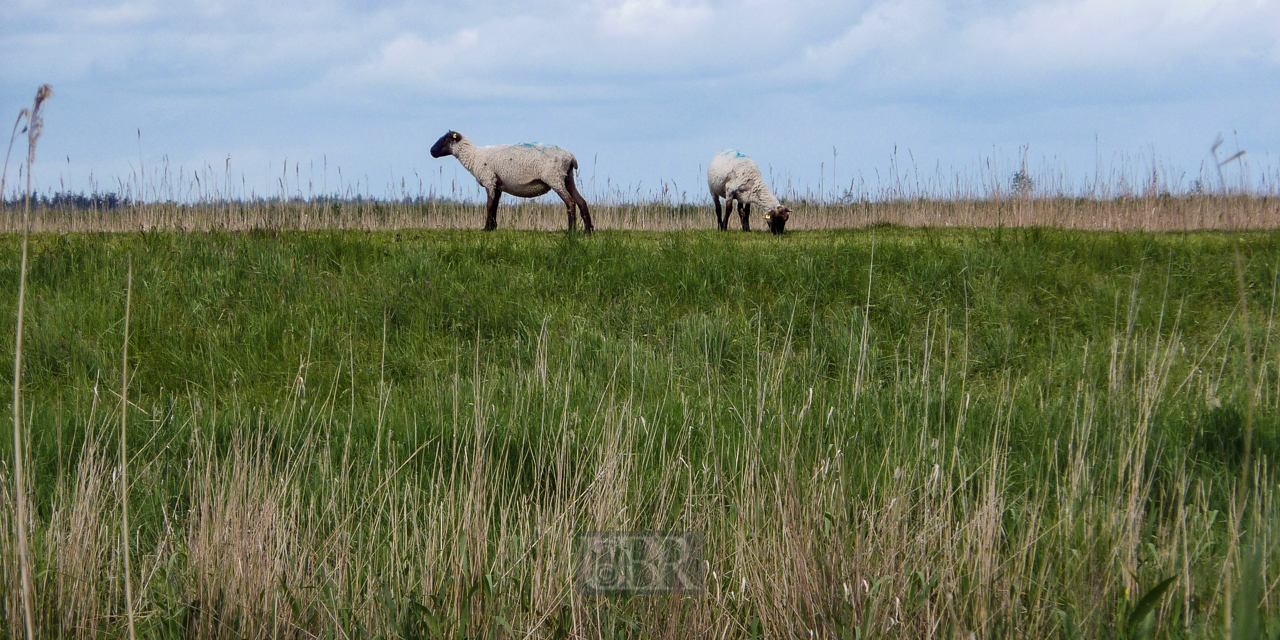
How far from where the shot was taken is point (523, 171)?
465 inches

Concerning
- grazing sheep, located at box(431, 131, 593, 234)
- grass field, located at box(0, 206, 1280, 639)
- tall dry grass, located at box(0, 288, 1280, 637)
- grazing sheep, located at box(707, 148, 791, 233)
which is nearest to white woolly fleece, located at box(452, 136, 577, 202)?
grazing sheep, located at box(431, 131, 593, 234)

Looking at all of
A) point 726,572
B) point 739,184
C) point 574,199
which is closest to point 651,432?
point 726,572

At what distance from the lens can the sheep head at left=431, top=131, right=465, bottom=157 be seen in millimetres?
12469

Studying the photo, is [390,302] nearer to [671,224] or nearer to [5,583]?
[5,583]

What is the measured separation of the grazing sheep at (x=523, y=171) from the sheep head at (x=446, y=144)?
0.72 feet

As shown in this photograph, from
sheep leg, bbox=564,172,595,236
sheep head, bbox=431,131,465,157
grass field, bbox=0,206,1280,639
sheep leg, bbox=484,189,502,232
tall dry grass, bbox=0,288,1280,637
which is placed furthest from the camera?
sheep head, bbox=431,131,465,157

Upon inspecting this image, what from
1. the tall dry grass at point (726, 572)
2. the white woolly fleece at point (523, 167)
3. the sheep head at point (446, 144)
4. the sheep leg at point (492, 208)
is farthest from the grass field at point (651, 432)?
the sheep head at point (446, 144)

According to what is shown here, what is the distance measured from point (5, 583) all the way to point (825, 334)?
495 cm

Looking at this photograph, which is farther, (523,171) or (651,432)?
(523,171)

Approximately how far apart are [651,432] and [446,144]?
948cm

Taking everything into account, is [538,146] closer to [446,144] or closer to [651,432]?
[446,144]

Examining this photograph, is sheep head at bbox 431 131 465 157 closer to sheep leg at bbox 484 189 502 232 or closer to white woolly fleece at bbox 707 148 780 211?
sheep leg at bbox 484 189 502 232

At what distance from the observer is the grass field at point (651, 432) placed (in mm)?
2297

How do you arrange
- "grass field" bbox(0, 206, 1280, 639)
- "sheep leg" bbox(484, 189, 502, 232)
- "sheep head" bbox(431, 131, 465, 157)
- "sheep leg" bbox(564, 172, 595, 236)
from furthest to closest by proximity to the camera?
"sheep head" bbox(431, 131, 465, 157), "sheep leg" bbox(484, 189, 502, 232), "sheep leg" bbox(564, 172, 595, 236), "grass field" bbox(0, 206, 1280, 639)
